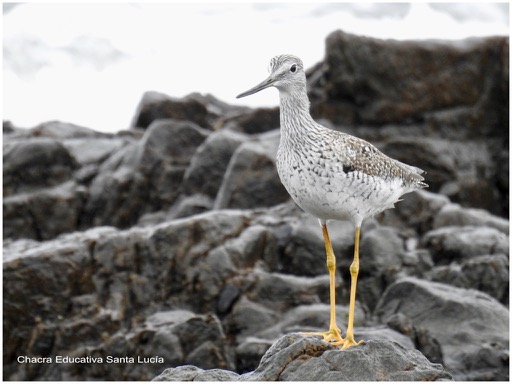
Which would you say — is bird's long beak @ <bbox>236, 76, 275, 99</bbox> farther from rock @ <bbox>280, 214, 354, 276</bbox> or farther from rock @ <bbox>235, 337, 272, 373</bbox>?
rock @ <bbox>280, 214, 354, 276</bbox>

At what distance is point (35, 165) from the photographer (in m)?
22.8

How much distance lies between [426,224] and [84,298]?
7874 mm

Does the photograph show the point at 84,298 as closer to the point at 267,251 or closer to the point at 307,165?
the point at 267,251

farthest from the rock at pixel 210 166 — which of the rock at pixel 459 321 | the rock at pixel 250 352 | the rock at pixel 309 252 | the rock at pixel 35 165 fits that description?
the rock at pixel 250 352

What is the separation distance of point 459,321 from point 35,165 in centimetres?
1294

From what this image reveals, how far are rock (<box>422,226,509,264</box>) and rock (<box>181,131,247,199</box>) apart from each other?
6521 mm

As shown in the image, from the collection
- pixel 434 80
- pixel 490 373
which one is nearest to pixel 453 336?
pixel 490 373

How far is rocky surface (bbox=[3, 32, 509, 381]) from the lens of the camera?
13.9 meters

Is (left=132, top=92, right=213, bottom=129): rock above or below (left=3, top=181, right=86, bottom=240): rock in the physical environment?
above

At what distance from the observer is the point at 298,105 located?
982cm

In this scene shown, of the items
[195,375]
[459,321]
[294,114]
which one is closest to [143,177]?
[459,321]

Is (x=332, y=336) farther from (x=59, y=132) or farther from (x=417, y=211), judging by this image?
(x=59, y=132)

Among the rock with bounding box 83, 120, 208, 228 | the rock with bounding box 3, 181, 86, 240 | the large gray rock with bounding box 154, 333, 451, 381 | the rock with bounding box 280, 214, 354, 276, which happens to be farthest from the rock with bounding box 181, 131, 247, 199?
the large gray rock with bounding box 154, 333, 451, 381

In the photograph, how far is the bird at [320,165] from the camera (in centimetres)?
945
